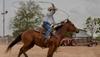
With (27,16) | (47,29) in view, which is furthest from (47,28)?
(27,16)

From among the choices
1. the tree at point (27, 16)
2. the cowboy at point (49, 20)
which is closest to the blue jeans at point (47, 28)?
the cowboy at point (49, 20)

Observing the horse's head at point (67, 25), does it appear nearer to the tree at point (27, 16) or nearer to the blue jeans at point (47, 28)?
the blue jeans at point (47, 28)

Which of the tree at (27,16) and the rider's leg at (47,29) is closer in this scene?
the rider's leg at (47,29)

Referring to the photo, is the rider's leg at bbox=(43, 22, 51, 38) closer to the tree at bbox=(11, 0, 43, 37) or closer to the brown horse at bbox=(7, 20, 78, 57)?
the brown horse at bbox=(7, 20, 78, 57)

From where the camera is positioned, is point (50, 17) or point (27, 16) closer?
point (50, 17)

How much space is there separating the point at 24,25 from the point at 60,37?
165 ft

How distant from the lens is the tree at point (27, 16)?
6569 cm

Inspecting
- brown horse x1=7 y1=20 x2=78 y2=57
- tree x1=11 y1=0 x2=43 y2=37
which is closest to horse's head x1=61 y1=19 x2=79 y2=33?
brown horse x1=7 y1=20 x2=78 y2=57

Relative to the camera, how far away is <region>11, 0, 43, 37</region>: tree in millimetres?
65688

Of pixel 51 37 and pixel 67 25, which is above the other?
pixel 67 25

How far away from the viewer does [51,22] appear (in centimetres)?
1567

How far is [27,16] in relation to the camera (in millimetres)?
65688

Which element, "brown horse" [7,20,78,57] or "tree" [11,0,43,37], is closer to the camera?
"brown horse" [7,20,78,57]

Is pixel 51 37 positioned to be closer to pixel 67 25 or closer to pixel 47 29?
pixel 47 29
